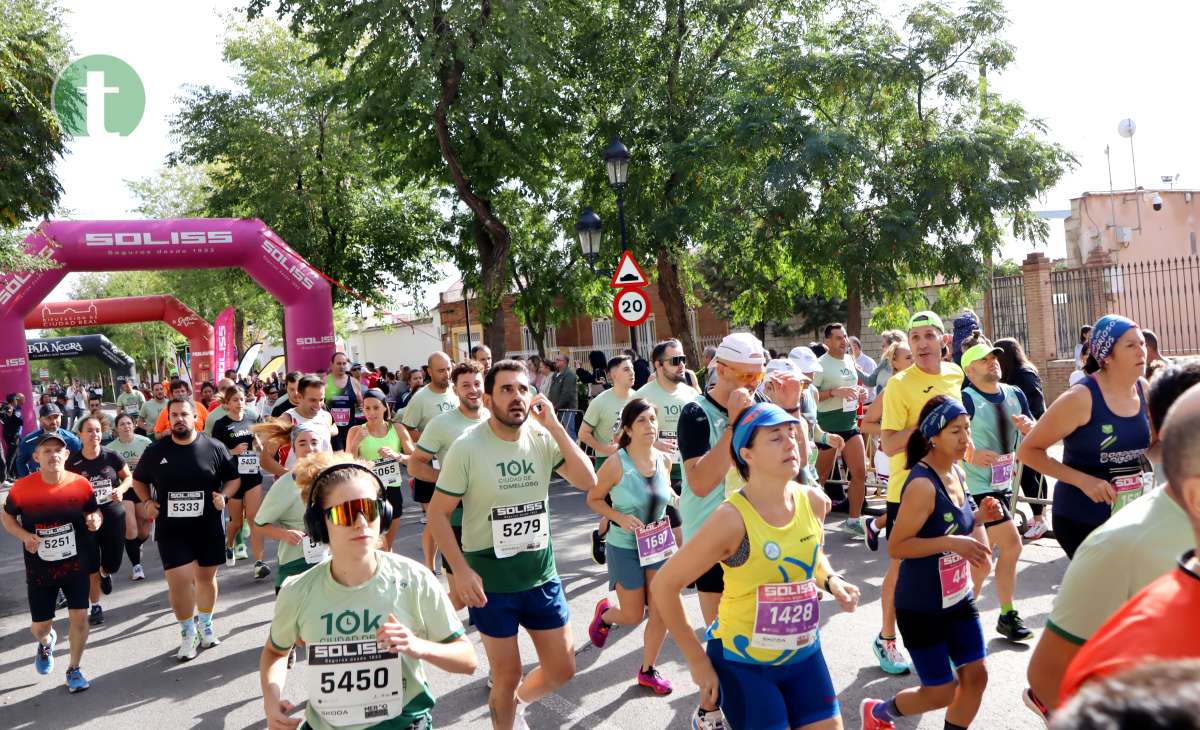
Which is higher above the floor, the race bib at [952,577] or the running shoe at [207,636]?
the race bib at [952,577]

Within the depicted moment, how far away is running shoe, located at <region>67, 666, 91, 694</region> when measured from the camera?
664 cm

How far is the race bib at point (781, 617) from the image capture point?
3471 mm

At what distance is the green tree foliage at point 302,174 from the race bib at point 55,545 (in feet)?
63.6

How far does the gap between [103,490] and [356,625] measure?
6.36 meters

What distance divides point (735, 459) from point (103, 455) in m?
6.94

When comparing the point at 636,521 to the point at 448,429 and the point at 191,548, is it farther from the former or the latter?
the point at 191,548

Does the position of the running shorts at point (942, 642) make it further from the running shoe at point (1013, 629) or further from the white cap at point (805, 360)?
the white cap at point (805, 360)

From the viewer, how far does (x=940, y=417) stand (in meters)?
4.20

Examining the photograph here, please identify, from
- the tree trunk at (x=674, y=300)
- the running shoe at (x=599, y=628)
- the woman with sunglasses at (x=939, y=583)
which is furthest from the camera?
the tree trunk at (x=674, y=300)

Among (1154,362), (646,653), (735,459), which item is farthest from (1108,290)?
(735,459)

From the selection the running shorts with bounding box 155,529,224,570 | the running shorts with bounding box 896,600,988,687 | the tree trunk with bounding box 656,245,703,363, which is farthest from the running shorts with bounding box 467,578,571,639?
the tree trunk with bounding box 656,245,703,363

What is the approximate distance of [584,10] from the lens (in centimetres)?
1934

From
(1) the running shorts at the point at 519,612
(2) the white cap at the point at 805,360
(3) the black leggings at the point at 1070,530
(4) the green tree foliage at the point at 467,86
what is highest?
(4) the green tree foliage at the point at 467,86

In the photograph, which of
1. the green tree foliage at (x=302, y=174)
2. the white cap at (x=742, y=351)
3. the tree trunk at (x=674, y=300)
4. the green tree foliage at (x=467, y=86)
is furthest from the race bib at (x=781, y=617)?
the green tree foliage at (x=302, y=174)
